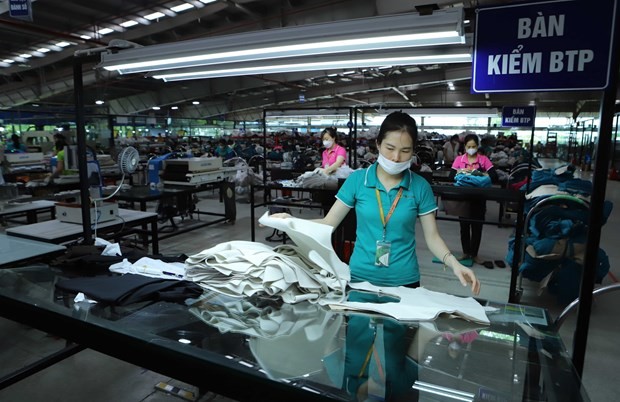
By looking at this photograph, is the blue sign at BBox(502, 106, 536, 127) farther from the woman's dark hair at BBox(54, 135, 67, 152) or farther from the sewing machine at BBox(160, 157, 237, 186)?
the woman's dark hair at BBox(54, 135, 67, 152)

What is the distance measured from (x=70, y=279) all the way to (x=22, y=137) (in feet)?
35.0

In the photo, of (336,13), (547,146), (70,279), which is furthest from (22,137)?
(547,146)

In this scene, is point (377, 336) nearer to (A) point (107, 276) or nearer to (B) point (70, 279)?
(A) point (107, 276)

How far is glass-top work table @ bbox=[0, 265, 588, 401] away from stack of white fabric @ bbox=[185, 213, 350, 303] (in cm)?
5

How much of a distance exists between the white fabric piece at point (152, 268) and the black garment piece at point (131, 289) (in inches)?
2.7

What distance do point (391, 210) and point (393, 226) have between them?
72mm

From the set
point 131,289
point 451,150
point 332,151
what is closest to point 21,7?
point 332,151

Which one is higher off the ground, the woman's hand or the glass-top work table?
the woman's hand

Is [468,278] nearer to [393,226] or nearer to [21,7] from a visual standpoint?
[393,226]

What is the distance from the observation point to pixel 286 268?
4.46 feet

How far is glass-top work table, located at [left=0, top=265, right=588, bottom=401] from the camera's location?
0.93 metres

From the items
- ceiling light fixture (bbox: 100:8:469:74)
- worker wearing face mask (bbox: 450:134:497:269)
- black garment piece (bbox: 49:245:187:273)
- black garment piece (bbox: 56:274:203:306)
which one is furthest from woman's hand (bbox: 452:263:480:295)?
worker wearing face mask (bbox: 450:134:497:269)

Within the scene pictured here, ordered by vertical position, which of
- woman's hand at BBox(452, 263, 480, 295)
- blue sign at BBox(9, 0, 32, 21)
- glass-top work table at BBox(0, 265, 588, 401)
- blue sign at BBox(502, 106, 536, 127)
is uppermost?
blue sign at BBox(9, 0, 32, 21)

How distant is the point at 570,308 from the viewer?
1.47m
